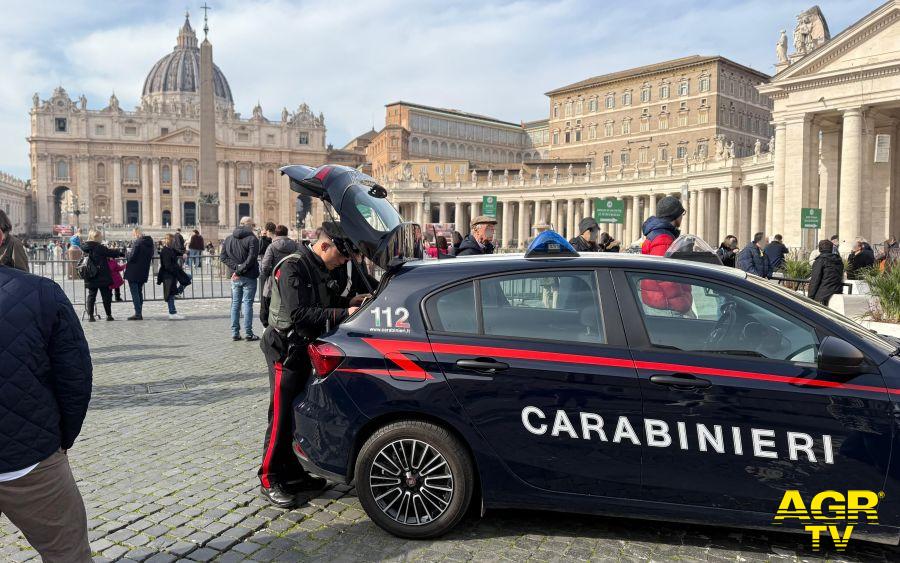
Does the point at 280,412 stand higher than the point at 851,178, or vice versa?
the point at 851,178

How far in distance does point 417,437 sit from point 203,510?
1.72 meters

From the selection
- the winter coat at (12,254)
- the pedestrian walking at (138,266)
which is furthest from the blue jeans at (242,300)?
the winter coat at (12,254)

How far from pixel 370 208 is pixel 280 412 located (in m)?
1.62

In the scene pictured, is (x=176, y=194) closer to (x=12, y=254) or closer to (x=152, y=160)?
(x=152, y=160)

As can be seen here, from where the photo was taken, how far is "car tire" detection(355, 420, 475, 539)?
13.5 ft

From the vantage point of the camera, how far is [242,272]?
1212cm

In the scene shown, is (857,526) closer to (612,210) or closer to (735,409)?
(735,409)

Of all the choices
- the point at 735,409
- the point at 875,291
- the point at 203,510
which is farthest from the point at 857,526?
the point at 875,291

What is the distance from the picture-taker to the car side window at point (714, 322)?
383cm

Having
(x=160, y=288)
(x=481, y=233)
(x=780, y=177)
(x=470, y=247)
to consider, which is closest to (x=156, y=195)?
(x=160, y=288)

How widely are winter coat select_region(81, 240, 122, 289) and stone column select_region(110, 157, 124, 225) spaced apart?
10802 centimetres

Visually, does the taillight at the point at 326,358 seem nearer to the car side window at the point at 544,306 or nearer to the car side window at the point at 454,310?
the car side window at the point at 454,310

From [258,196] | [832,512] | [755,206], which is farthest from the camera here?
[258,196]

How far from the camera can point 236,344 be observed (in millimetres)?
11758
